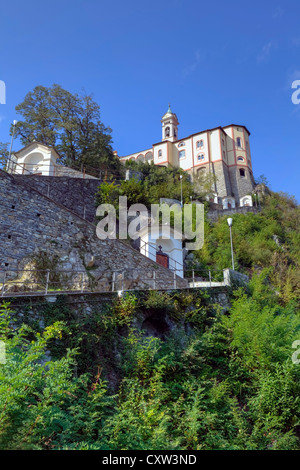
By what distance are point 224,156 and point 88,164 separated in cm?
2532

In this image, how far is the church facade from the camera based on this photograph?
4738 centimetres

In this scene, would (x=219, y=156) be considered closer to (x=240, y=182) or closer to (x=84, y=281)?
(x=240, y=182)

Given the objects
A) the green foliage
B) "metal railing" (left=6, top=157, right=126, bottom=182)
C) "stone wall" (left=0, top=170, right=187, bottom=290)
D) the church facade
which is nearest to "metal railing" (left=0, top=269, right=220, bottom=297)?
"stone wall" (left=0, top=170, right=187, bottom=290)

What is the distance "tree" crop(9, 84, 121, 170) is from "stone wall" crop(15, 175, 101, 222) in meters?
7.73

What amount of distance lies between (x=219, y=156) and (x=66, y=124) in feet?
79.7

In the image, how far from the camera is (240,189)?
1854 inches

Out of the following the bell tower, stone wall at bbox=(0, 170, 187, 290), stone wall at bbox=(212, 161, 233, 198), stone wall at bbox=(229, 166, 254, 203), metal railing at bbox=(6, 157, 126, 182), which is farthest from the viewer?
the bell tower

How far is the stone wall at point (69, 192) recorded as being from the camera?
69.4ft

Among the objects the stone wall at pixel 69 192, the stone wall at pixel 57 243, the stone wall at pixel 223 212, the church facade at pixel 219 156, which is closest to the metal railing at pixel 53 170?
the stone wall at pixel 69 192

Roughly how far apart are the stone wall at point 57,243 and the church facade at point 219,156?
107 feet

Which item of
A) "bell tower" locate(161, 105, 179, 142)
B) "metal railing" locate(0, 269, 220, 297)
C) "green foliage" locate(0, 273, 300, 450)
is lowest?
"green foliage" locate(0, 273, 300, 450)

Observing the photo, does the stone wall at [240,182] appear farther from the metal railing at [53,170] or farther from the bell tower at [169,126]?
the metal railing at [53,170]

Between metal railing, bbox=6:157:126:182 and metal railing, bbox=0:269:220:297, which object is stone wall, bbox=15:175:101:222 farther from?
metal railing, bbox=0:269:220:297

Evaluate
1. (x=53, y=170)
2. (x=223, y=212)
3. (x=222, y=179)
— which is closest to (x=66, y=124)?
(x=53, y=170)
